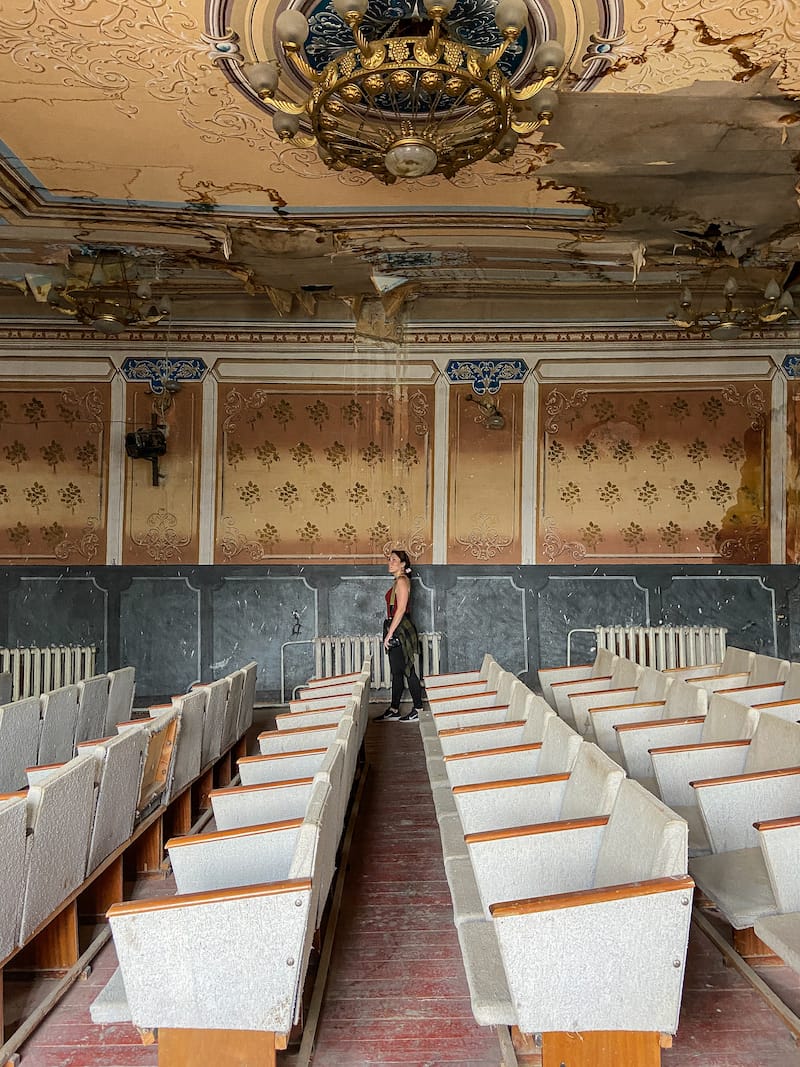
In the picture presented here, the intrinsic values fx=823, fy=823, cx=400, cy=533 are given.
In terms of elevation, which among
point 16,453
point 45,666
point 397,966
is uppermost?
point 16,453

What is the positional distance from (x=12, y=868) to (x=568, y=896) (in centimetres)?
143

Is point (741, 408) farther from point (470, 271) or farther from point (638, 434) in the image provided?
point (470, 271)

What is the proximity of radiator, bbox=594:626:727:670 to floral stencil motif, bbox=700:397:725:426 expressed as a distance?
2.24 metres

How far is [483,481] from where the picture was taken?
8.92m

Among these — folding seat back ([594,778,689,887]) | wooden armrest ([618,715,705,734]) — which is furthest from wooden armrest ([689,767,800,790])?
wooden armrest ([618,715,705,734])

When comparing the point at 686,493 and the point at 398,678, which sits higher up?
the point at 686,493

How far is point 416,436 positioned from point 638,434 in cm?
241

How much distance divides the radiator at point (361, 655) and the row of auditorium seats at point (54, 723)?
2705 mm

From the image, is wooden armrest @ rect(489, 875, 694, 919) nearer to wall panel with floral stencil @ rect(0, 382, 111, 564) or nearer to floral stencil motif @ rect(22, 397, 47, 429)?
wall panel with floral stencil @ rect(0, 382, 111, 564)

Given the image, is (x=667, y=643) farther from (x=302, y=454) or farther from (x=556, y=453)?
(x=302, y=454)

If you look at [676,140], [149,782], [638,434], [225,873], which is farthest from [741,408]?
[225,873]

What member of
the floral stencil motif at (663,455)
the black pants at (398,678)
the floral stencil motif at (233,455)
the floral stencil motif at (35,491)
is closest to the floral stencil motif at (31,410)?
the floral stencil motif at (35,491)

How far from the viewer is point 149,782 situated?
11.7 feet

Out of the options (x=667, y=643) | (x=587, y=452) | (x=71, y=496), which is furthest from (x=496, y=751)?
(x=71, y=496)
